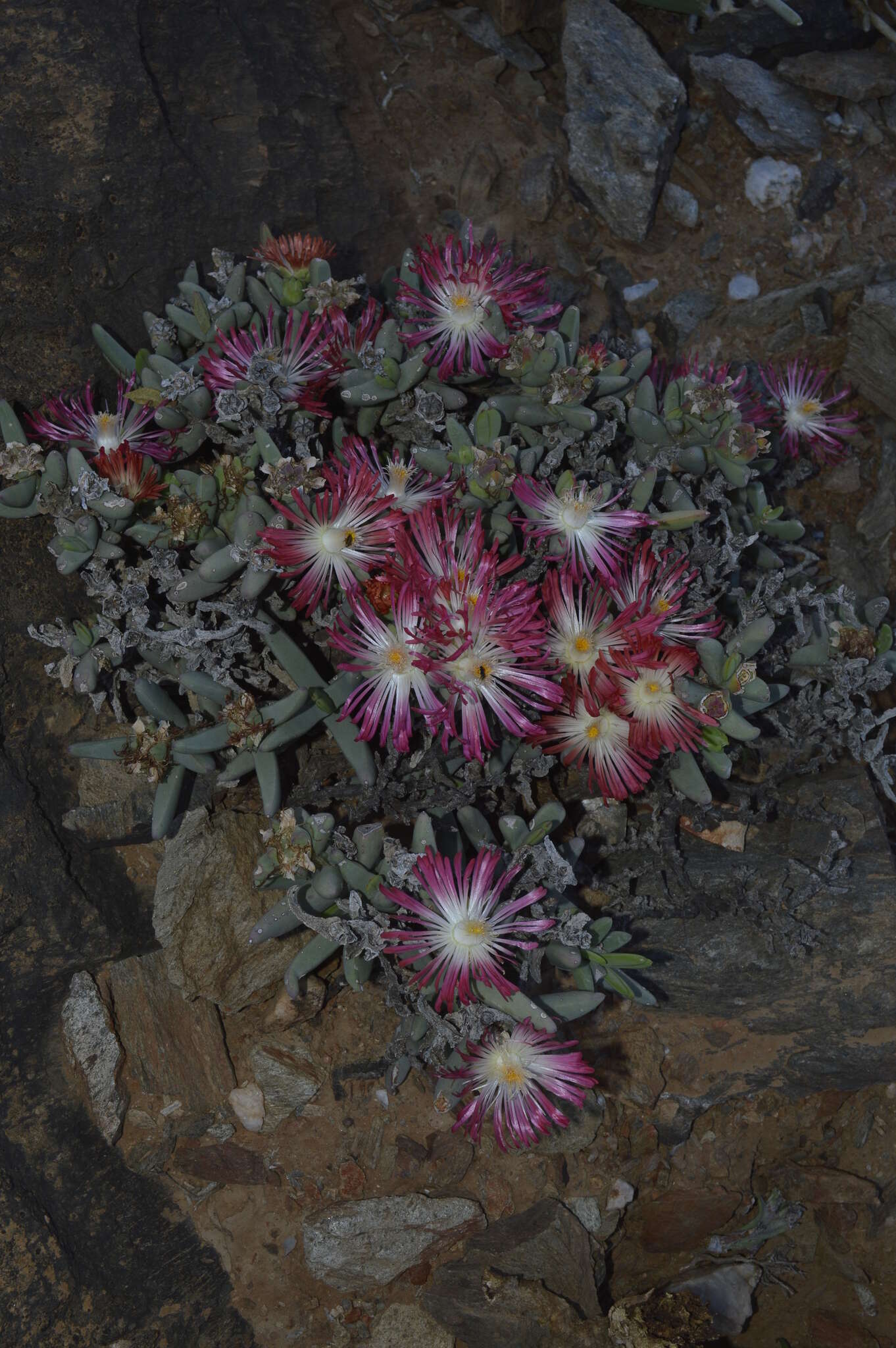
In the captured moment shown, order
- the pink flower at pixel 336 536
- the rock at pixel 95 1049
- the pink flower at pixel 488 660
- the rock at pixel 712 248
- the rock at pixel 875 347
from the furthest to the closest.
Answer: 1. the rock at pixel 712 248
2. the rock at pixel 875 347
3. the rock at pixel 95 1049
4. the pink flower at pixel 336 536
5. the pink flower at pixel 488 660

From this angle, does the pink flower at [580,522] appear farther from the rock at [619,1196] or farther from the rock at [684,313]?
the rock at [619,1196]

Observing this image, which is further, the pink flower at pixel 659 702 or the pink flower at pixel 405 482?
the pink flower at pixel 405 482

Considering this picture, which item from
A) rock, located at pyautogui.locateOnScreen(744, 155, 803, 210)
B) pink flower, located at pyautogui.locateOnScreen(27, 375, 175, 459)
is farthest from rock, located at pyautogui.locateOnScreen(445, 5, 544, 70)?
pink flower, located at pyautogui.locateOnScreen(27, 375, 175, 459)

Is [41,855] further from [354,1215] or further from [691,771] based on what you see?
[691,771]

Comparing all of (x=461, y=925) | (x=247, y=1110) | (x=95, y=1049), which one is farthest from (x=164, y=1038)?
(x=461, y=925)

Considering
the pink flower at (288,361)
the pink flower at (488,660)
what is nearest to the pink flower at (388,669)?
the pink flower at (488,660)

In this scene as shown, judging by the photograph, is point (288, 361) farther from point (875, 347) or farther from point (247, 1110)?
point (875, 347)
